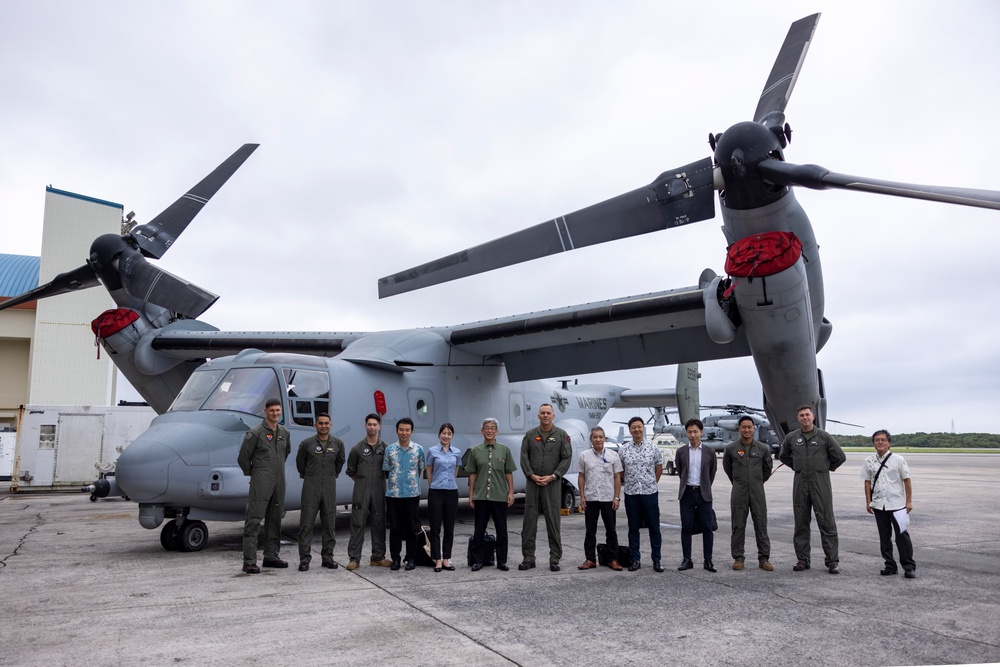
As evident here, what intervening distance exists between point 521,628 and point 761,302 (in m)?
5.05

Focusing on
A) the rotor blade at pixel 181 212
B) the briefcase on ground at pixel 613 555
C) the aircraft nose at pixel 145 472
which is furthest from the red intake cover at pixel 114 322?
the briefcase on ground at pixel 613 555

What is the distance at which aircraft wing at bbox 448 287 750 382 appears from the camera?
10.3 meters

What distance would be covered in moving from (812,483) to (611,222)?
3.81 meters

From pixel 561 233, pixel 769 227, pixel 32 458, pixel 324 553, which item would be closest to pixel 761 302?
pixel 769 227

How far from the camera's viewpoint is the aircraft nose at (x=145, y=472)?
7.64 m

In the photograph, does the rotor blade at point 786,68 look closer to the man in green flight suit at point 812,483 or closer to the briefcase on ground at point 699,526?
the man in green flight suit at point 812,483

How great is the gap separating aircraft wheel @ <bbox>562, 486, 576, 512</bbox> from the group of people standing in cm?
616

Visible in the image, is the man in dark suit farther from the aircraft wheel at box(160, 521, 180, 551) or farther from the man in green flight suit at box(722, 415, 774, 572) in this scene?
the aircraft wheel at box(160, 521, 180, 551)

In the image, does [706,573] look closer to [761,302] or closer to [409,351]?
[761,302]

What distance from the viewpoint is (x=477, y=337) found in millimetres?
12125

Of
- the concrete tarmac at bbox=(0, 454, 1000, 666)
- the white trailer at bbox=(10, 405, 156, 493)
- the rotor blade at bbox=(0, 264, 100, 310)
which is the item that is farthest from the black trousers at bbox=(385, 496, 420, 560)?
the white trailer at bbox=(10, 405, 156, 493)

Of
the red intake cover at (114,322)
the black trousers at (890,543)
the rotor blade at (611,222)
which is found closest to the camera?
the black trousers at (890,543)

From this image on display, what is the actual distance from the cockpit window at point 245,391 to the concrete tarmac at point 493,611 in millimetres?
1722

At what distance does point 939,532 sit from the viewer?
10.1 m
